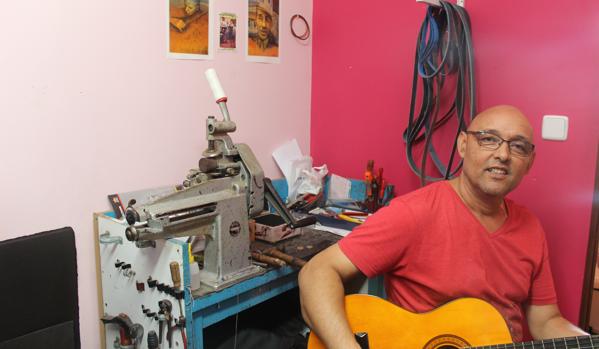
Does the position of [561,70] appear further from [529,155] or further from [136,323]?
[136,323]

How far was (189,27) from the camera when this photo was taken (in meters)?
2.00

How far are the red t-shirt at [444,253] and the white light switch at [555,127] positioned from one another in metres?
0.50

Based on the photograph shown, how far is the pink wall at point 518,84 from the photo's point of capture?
182cm

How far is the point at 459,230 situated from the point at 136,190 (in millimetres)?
1201

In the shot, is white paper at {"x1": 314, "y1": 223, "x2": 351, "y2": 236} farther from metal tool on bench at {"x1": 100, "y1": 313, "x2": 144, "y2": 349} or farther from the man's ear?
metal tool on bench at {"x1": 100, "y1": 313, "x2": 144, "y2": 349}

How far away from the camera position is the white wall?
1591mm

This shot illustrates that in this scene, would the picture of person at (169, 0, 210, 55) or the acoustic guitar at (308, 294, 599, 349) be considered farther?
the picture of person at (169, 0, 210, 55)

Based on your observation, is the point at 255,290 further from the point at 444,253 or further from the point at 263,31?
the point at 263,31

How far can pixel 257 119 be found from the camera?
93.0 inches

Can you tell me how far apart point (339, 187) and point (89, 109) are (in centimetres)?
131

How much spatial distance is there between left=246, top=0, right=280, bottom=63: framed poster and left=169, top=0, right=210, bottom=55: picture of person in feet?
0.86

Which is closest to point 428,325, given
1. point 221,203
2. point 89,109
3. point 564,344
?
point 564,344

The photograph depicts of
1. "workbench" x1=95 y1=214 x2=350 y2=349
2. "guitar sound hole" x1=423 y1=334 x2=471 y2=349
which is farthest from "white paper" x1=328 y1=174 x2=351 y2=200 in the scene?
"guitar sound hole" x1=423 y1=334 x2=471 y2=349

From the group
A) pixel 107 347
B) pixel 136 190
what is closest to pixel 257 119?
pixel 136 190
